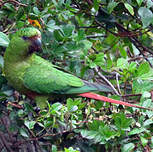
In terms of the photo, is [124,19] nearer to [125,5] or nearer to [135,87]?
[125,5]

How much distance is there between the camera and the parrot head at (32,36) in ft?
6.87

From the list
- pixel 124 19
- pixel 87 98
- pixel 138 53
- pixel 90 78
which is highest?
pixel 124 19

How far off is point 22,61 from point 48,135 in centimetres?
60

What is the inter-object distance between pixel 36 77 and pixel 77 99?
16.4 inches

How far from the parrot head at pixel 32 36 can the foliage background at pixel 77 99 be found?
0.18 feet

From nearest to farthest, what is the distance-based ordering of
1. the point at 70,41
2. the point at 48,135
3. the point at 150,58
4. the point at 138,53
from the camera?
the point at 48,135, the point at 70,41, the point at 150,58, the point at 138,53

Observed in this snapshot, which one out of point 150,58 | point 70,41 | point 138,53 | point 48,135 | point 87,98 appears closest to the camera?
point 48,135

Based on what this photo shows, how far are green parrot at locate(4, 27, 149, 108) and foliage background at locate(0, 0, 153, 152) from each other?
0.06m

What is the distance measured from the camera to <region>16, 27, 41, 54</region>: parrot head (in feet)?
6.87

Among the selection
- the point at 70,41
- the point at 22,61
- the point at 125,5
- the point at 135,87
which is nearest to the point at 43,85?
the point at 22,61

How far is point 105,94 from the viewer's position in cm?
245

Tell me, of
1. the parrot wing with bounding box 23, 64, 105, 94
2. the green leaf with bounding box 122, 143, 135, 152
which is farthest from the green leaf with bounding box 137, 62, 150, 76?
the green leaf with bounding box 122, 143, 135, 152

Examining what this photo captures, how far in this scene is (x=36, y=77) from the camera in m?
2.27

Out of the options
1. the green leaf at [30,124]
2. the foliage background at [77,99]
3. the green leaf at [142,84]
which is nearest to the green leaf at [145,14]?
the foliage background at [77,99]
